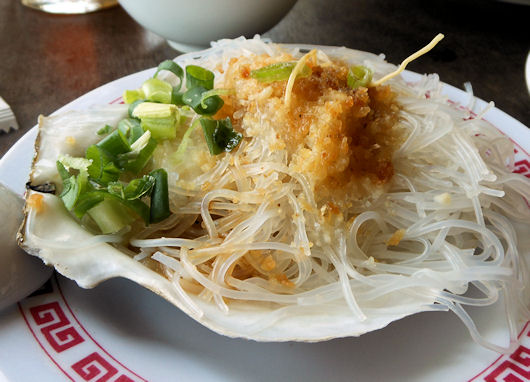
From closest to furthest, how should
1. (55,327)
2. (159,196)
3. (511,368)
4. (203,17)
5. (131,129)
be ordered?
(511,368) → (55,327) → (159,196) → (131,129) → (203,17)

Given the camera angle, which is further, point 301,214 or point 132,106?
point 132,106

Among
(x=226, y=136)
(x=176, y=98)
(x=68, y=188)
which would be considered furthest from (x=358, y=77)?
(x=68, y=188)

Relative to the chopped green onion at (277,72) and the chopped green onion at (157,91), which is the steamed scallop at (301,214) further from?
the chopped green onion at (157,91)

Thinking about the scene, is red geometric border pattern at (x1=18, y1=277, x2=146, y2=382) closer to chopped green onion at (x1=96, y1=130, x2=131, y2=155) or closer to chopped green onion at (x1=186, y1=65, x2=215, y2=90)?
chopped green onion at (x1=96, y1=130, x2=131, y2=155)

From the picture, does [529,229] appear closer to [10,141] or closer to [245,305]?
[245,305]

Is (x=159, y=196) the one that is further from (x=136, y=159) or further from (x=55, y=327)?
(x=55, y=327)

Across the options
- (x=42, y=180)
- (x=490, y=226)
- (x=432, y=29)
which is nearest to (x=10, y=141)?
(x=42, y=180)

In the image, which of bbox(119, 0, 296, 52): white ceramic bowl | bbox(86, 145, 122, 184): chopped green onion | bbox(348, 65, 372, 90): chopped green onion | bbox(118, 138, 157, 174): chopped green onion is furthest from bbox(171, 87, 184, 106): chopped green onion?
bbox(119, 0, 296, 52): white ceramic bowl
